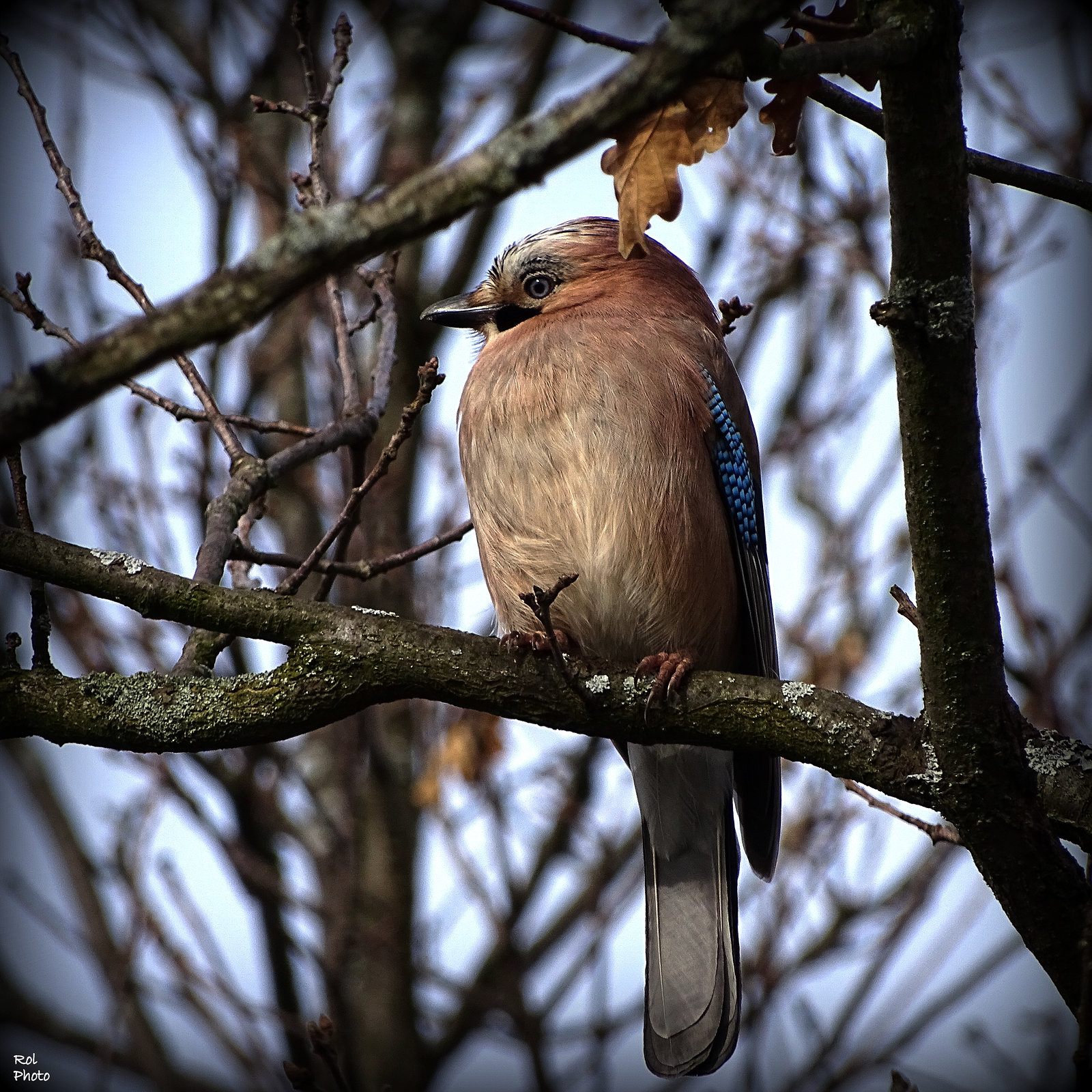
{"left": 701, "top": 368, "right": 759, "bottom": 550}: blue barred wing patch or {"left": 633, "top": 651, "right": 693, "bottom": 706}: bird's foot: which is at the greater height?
{"left": 701, "top": 368, "right": 759, "bottom": 550}: blue barred wing patch

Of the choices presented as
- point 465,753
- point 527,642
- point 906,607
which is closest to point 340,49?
point 527,642

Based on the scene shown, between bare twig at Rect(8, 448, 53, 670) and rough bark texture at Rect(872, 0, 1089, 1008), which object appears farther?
bare twig at Rect(8, 448, 53, 670)

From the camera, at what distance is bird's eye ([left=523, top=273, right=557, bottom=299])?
4.05 m

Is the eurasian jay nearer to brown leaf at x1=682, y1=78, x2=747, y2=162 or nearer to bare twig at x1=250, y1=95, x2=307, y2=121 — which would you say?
bare twig at x1=250, y1=95, x2=307, y2=121

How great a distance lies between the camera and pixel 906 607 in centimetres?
238

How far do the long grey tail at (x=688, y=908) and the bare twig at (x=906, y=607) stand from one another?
1407 millimetres

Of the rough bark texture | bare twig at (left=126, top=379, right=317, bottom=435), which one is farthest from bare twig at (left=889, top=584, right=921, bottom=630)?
bare twig at (left=126, top=379, right=317, bottom=435)

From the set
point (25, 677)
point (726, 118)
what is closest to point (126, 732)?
point (25, 677)

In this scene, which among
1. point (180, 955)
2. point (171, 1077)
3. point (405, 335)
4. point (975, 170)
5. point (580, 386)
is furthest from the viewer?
point (405, 335)

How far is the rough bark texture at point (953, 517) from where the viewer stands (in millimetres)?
1860

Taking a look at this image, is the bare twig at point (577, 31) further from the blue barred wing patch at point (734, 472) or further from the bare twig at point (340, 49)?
the blue barred wing patch at point (734, 472)

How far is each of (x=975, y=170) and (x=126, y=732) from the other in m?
1.93

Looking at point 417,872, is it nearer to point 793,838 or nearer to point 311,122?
point 793,838

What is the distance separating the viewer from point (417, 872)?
5.88 m
